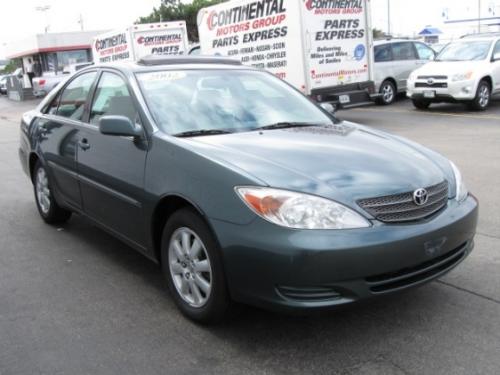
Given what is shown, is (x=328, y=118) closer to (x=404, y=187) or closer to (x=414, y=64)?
(x=404, y=187)

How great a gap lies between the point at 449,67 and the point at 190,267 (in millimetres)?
12230

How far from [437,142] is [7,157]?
7834 mm

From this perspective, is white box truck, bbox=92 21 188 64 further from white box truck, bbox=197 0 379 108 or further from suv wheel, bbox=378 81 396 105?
suv wheel, bbox=378 81 396 105

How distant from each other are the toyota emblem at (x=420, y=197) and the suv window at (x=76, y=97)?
2964mm

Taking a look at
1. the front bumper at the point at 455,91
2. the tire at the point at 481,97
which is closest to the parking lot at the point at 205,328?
the front bumper at the point at 455,91

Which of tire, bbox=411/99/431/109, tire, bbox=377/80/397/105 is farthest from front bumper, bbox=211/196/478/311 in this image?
tire, bbox=377/80/397/105

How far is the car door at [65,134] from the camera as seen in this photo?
5034 millimetres

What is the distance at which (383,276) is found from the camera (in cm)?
316

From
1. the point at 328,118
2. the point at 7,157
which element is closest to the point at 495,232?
the point at 328,118

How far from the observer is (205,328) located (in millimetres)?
3572

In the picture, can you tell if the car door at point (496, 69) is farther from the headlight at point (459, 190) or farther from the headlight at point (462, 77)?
the headlight at point (459, 190)

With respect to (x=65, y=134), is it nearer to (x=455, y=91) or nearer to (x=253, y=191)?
(x=253, y=191)

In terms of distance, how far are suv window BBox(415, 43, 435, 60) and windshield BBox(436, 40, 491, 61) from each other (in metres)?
2.59

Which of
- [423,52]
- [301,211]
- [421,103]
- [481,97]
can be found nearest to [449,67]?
[481,97]
